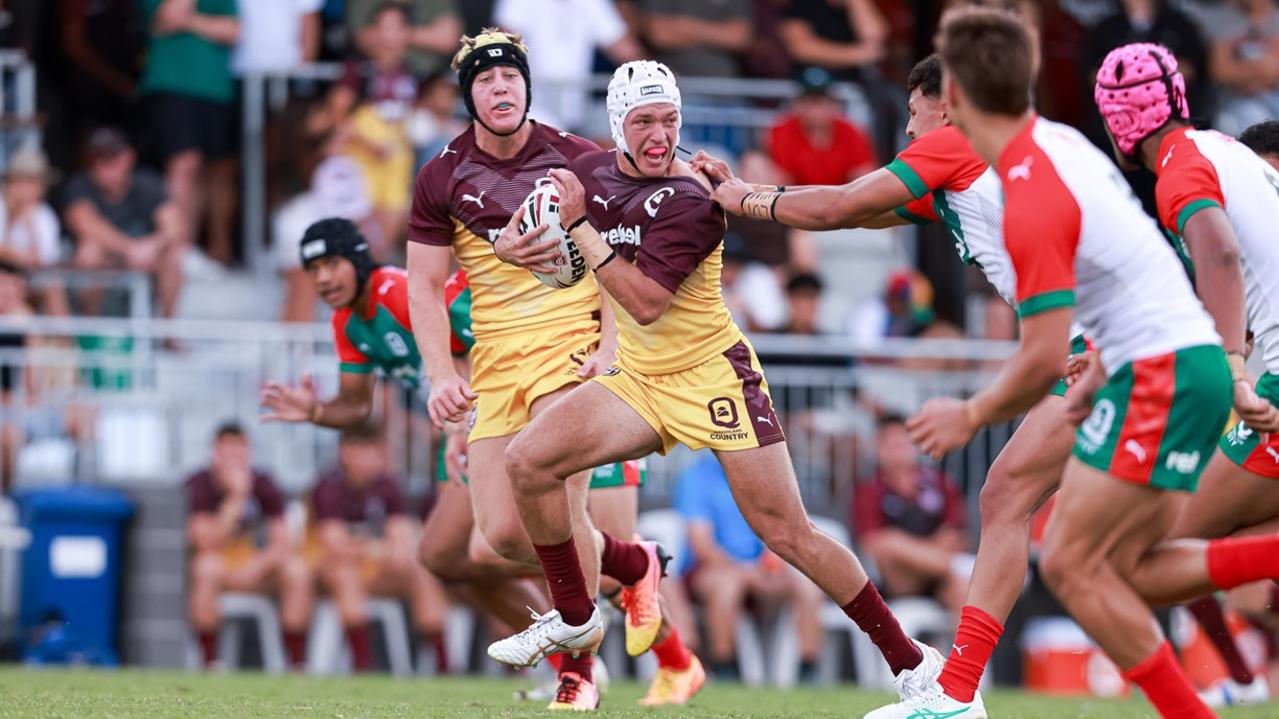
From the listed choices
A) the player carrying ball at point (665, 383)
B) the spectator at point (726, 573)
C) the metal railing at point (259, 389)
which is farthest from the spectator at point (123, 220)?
the player carrying ball at point (665, 383)

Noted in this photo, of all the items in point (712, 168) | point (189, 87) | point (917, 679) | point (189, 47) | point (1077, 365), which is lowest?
point (917, 679)

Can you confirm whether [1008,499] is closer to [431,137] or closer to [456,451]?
[456,451]

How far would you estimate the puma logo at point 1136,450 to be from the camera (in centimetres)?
585

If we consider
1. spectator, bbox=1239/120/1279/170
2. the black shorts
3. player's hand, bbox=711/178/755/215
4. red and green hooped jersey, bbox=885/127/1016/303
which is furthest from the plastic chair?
spectator, bbox=1239/120/1279/170

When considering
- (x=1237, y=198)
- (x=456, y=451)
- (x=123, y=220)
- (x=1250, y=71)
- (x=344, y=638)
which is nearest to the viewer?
(x=1237, y=198)

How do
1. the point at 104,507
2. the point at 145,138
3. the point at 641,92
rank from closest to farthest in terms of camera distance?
the point at 641,92, the point at 104,507, the point at 145,138

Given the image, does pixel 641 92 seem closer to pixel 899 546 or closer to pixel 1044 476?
pixel 1044 476

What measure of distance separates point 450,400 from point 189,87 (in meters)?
8.26

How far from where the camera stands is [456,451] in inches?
356

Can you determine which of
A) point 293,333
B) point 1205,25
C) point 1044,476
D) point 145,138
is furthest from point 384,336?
point 1205,25

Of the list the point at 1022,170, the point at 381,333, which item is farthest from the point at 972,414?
the point at 381,333

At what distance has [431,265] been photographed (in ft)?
27.1

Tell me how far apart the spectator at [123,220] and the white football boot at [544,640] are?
7644mm

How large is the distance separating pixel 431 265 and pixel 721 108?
831 centimetres
